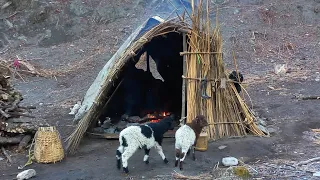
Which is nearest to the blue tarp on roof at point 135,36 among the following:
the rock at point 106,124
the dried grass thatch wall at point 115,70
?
the dried grass thatch wall at point 115,70

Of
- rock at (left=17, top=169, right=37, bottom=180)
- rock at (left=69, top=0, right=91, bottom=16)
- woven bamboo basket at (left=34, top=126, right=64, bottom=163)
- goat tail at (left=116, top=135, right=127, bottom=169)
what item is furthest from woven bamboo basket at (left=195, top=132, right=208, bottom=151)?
rock at (left=69, top=0, right=91, bottom=16)

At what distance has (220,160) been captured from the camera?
19.8ft

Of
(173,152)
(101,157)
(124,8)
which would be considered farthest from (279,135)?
(124,8)

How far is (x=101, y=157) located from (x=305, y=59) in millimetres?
8690

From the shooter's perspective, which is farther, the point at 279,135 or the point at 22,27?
the point at 22,27

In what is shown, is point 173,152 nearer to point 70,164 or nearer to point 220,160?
point 220,160

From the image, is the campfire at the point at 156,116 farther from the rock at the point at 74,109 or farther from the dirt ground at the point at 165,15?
the rock at the point at 74,109

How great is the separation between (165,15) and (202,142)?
2.37 meters

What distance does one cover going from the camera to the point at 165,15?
773 cm

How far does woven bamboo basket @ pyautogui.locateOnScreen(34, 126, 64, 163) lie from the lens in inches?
241

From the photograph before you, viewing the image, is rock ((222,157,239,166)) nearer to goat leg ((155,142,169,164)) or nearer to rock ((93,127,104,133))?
goat leg ((155,142,169,164))

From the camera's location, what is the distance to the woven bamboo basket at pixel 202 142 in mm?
6310

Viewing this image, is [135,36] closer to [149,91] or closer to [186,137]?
[149,91]

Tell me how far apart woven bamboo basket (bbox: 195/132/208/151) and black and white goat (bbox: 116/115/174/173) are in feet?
2.05
